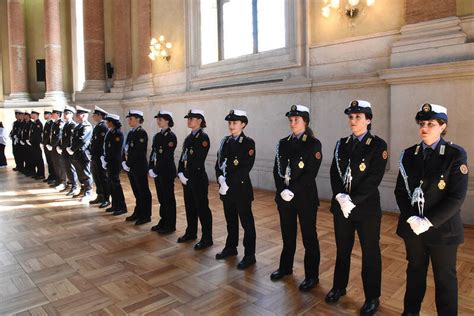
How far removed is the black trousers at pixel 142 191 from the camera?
5.67 metres

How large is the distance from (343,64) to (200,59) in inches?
175

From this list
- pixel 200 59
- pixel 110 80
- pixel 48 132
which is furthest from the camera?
pixel 110 80

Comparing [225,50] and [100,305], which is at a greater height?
[225,50]

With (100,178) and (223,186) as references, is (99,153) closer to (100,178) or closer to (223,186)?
(100,178)

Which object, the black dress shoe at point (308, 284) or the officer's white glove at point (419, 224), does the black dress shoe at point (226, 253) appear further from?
the officer's white glove at point (419, 224)

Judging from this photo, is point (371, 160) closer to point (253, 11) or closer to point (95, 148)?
point (95, 148)

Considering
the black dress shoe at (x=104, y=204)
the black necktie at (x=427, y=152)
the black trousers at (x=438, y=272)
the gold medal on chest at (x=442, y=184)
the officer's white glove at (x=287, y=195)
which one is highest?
the black necktie at (x=427, y=152)

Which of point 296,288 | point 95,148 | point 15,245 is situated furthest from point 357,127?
point 95,148

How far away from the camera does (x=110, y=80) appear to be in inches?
535

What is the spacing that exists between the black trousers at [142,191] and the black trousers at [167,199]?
0.41 meters

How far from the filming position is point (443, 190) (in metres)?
2.47

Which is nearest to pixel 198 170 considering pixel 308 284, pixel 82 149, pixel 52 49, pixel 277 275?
pixel 277 275

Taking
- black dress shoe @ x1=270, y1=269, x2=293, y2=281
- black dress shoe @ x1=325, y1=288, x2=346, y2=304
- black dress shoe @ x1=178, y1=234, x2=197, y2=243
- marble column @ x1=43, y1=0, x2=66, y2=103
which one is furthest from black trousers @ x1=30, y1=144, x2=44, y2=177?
black dress shoe @ x1=325, y1=288, x2=346, y2=304

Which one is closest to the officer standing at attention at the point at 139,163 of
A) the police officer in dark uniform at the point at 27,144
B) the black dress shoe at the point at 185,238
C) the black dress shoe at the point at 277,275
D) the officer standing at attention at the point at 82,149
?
the black dress shoe at the point at 185,238
